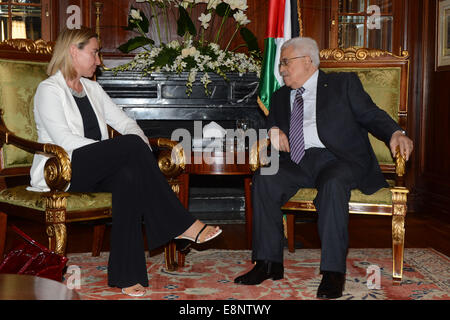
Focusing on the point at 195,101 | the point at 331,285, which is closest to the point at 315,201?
the point at 331,285

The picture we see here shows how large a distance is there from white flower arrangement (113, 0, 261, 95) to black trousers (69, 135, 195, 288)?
1.77 meters

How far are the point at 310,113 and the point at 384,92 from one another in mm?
588

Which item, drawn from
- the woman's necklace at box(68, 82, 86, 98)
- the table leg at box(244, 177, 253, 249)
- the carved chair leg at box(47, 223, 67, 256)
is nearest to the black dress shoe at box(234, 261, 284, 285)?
the table leg at box(244, 177, 253, 249)

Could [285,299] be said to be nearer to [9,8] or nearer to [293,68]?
[293,68]

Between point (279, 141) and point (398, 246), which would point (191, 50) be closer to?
point (279, 141)

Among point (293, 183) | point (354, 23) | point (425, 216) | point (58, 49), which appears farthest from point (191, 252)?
point (354, 23)

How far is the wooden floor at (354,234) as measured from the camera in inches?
147

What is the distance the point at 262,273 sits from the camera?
9.13 ft

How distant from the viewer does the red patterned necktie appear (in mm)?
3016

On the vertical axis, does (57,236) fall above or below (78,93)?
below

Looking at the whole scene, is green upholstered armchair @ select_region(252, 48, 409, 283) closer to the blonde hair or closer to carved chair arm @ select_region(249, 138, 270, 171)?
carved chair arm @ select_region(249, 138, 270, 171)

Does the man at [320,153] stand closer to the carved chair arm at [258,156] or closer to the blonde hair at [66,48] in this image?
the carved chair arm at [258,156]

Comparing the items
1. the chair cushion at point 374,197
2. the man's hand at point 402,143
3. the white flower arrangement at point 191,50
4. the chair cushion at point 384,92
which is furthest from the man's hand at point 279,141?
the white flower arrangement at point 191,50

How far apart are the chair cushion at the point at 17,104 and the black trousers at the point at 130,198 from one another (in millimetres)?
530
